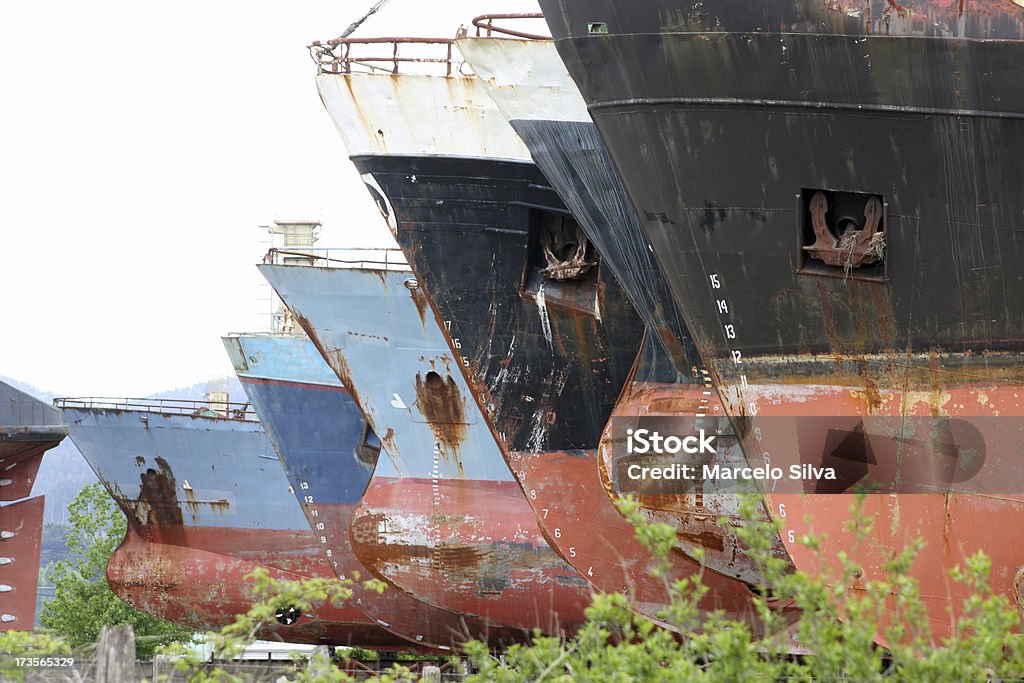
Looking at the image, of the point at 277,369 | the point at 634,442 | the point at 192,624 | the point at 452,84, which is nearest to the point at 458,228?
the point at 452,84

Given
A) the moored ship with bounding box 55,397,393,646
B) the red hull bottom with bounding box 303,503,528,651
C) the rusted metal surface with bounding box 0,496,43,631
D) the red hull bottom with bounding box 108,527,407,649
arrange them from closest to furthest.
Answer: the red hull bottom with bounding box 303,503,528,651
the red hull bottom with bounding box 108,527,407,649
the moored ship with bounding box 55,397,393,646
the rusted metal surface with bounding box 0,496,43,631

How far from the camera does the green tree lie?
2206 cm

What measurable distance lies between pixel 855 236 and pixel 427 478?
6706 millimetres

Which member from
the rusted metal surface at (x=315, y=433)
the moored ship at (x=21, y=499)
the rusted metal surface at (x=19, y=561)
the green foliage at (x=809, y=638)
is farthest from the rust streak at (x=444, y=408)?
the rusted metal surface at (x=19, y=561)

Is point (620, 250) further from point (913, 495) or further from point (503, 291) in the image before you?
point (913, 495)

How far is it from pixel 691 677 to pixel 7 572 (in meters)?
18.0

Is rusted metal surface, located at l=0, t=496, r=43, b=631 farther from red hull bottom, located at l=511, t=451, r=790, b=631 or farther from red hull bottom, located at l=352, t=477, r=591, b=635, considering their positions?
red hull bottom, located at l=511, t=451, r=790, b=631

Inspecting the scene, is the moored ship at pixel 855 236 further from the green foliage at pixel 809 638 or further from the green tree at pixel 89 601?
the green tree at pixel 89 601

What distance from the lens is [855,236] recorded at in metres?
6.88

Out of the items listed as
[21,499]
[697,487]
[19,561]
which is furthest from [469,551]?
[21,499]

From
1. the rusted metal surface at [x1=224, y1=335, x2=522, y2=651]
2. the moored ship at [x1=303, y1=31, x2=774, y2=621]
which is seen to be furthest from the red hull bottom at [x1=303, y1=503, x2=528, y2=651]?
the moored ship at [x1=303, y1=31, x2=774, y2=621]

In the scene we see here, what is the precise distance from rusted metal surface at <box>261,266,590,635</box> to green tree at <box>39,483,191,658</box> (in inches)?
369

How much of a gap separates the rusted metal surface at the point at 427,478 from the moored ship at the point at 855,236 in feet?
16.8

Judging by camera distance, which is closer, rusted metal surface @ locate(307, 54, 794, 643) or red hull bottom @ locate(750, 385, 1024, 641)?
red hull bottom @ locate(750, 385, 1024, 641)
